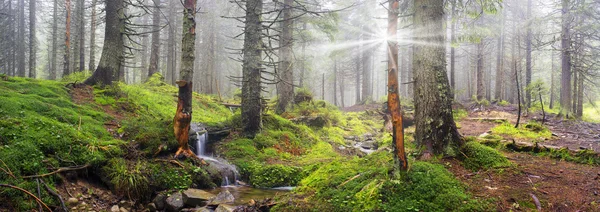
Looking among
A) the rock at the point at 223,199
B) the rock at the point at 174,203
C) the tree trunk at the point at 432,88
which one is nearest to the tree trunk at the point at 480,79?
the tree trunk at the point at 432,88

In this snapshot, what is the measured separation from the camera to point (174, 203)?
5008 mm

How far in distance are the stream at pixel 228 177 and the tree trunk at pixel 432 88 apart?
3.01 m

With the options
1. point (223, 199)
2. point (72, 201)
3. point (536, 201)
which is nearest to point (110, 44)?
point (72, 201)

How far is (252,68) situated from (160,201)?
4.83 m

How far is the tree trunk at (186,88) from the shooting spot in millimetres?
6602

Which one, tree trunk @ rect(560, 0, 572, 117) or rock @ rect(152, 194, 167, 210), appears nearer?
rock @ rect(152, 194, 167, 210)

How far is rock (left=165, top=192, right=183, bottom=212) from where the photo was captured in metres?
4.96

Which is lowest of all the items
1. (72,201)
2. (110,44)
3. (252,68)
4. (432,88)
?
(72,201)

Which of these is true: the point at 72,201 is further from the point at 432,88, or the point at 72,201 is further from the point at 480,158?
the point at 480,158

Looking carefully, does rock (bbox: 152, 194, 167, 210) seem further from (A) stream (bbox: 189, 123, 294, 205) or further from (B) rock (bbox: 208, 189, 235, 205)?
(A) stream (bbox: 189, 123, 294, 205)

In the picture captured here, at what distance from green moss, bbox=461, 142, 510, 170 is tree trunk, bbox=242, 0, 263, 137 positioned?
568 centimetres

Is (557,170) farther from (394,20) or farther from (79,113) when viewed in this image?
(79,113)

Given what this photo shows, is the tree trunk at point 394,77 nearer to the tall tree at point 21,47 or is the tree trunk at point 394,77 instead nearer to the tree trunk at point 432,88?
the tree trunk at point 432,88

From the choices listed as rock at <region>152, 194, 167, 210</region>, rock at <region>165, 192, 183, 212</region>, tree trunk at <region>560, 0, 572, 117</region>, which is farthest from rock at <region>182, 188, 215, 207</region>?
tree trunk at <region>560, 0, 572, 117</region>
